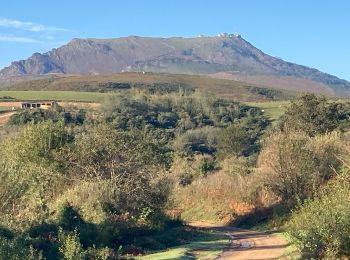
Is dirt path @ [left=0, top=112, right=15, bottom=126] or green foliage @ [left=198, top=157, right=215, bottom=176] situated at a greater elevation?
dirt path @ [left=0, top=112, right=15, bottom=126]

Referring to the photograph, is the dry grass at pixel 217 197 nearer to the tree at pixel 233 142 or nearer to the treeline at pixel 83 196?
the treeline at pixel 83 196

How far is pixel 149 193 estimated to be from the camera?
3341cm

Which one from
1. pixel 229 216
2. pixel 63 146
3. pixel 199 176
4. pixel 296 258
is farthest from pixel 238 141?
pixel 296 258

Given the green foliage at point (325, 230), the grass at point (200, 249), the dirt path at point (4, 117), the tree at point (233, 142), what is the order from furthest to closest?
the dirt path at point (4, 117) → the tree at point (233, 142) → the grass at point (200, 249) → the green foliage at point (325, 230)

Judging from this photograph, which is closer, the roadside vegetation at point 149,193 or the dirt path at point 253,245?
the roadside vegetation at point 149,193

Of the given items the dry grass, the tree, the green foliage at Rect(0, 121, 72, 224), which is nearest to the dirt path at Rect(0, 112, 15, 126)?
the tree

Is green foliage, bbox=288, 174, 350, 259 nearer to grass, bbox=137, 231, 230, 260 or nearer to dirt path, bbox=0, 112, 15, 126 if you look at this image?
grass, bbox=137, 231, 230, 260

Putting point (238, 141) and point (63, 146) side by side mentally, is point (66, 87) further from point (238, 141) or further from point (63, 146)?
point (63, 146)

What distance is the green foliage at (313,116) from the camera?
58969mm

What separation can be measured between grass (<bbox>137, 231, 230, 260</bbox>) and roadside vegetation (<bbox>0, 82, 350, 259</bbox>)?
93 mm

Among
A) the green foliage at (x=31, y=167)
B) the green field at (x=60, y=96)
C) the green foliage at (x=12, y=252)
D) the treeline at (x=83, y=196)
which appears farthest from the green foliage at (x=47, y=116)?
the green foliage at (x=12, y=252)

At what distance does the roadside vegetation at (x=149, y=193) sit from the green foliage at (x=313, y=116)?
0.13 m

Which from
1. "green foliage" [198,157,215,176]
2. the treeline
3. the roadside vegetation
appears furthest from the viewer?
"green foliage" [198,157,215,176]

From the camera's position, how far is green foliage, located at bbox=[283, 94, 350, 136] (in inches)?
2322
